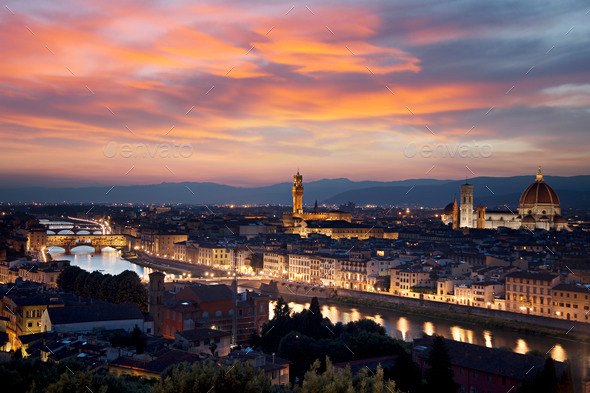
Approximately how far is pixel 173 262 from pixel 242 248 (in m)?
2.63

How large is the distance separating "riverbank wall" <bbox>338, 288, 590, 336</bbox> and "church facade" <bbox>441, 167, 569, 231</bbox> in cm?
1635

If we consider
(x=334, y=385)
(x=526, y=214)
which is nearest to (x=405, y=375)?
(x=334, y=385)

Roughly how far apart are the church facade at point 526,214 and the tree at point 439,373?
23.8 metres

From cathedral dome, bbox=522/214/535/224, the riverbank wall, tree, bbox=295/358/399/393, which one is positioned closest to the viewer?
tree, bbox=295/358/399/393

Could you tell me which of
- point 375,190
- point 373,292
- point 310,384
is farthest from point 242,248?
point 375,190

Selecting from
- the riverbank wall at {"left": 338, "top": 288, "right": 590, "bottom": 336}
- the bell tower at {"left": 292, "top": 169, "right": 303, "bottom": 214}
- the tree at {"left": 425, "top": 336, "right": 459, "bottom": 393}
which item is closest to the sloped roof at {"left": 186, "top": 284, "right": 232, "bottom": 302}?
the tree at {"left": 425, "top": 336, "right": 459, "bottom": 393}

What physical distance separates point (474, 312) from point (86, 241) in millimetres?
23171

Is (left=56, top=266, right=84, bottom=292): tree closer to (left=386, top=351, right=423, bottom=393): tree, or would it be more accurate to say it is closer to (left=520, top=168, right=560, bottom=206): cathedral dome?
(left=386, top=351, right=423, bottom=393): tree

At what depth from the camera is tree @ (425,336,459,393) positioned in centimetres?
645

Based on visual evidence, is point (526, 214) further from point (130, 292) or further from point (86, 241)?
point (130, 292)

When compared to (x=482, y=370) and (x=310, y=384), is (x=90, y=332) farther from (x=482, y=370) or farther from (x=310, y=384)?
(x=310, y=384)

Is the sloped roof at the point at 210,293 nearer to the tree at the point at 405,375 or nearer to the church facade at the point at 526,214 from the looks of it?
the tree at the point at 405,375

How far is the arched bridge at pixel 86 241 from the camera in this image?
29.9m

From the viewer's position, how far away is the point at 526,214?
30.0 meters
